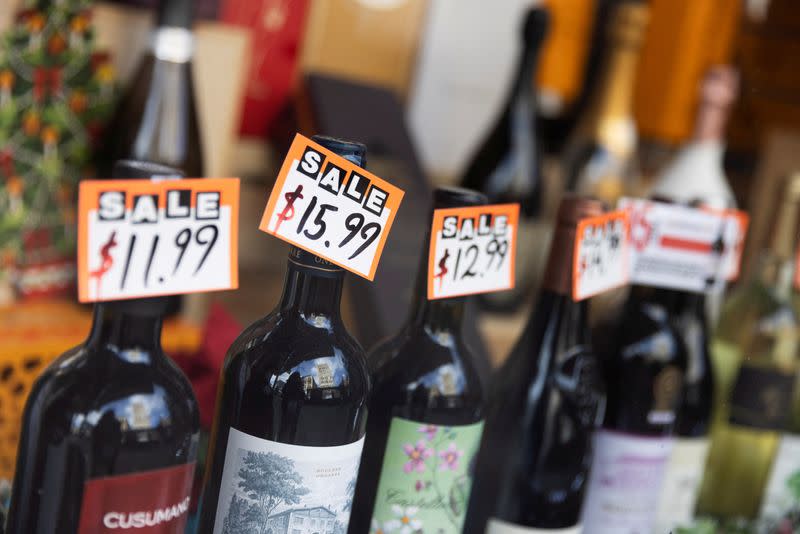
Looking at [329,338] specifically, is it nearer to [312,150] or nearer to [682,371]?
[312,150]

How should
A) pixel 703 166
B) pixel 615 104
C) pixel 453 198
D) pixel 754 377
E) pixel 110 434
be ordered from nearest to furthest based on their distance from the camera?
pixel 110 434 < pixel 453 198 < pixel 754 377 < pixel 703 166 < pixel 615 104

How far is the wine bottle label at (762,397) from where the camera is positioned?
34.6 inches

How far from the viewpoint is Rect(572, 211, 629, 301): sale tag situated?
60 cm

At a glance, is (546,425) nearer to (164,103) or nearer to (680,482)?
(680,482)

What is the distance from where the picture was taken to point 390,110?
115 centimetres

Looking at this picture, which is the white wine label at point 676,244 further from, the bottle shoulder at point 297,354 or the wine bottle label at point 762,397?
the bottle shoulder at point 297,354

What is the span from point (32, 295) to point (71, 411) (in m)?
0.60

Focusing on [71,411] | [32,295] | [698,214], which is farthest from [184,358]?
[698,214]

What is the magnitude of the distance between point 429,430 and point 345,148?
0.20 metres

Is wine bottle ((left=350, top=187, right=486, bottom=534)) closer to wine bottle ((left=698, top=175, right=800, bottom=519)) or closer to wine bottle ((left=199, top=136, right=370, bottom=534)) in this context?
wine bottle ((left=199, top=136, right=370, bottom=534))

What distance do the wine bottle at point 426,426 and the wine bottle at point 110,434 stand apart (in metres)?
0.15

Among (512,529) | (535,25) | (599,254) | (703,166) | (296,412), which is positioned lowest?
(512,529)

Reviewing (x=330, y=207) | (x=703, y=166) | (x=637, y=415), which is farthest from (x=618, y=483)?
(x=703, y=166)

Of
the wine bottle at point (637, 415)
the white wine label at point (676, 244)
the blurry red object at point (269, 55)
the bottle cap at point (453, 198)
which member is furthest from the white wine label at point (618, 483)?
the blurry red object at point (269, 55)
